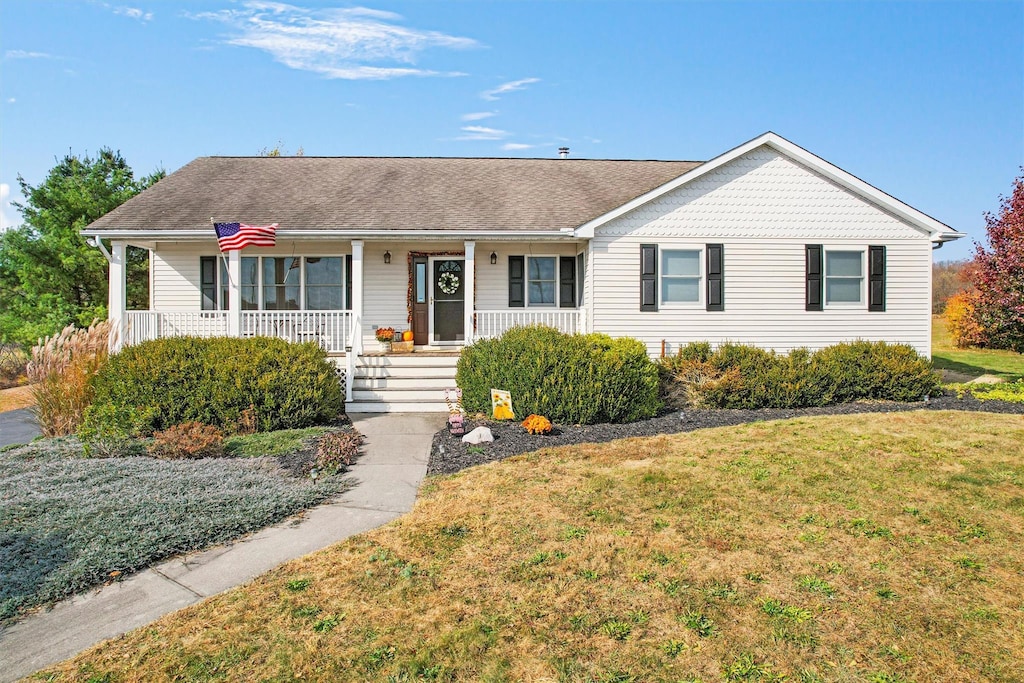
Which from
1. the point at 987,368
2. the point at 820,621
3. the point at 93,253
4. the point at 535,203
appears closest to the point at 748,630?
the point at 820,621

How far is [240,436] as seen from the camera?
371 inches

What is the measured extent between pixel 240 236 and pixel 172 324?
9.44 feet

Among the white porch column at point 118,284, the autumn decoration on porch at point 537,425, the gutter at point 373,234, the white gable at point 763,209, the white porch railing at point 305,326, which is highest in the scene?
the white gable at point 763,209

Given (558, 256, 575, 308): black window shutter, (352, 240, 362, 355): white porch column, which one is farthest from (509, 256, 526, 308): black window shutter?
(352, 240, 362, 355): white porch column

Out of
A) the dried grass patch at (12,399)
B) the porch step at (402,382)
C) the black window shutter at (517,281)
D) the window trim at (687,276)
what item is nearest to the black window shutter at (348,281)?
the porch step at (402,382)

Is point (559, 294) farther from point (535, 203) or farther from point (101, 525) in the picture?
point (101, 525)

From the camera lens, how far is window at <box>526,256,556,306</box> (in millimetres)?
15227

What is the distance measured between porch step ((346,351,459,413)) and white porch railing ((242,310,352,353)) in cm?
98

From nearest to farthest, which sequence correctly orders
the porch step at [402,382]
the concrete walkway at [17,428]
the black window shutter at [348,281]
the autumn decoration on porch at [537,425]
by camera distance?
A: the autumn decoration on porch at [537,425] < the concrete walkway at [17,428] < the porch step at [402,382] < the black window shutter at [348,281]

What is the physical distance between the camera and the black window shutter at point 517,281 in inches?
598

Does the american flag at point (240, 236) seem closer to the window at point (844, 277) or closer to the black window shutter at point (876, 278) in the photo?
the window at point (844, 277)

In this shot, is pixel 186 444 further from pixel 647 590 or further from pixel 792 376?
pixel 792 376

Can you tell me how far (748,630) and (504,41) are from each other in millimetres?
12111

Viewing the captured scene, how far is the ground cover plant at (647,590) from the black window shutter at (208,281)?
10152 millimetres
